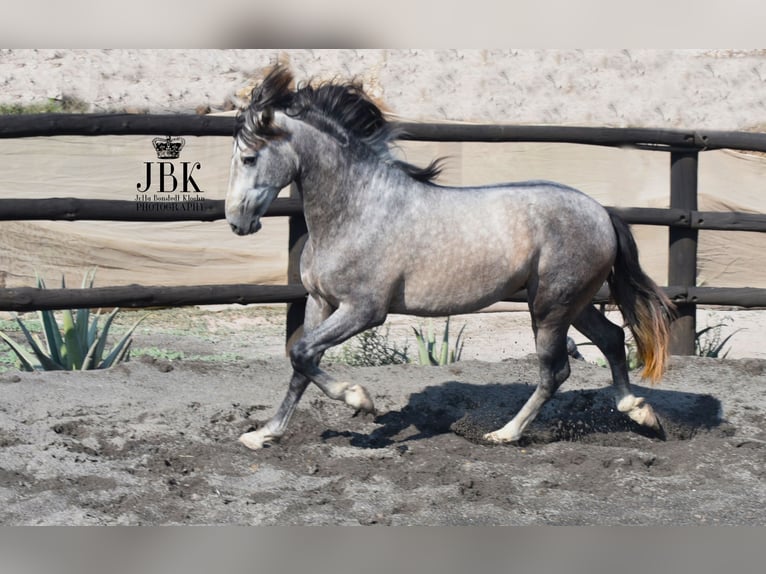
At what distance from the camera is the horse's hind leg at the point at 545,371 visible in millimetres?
5489

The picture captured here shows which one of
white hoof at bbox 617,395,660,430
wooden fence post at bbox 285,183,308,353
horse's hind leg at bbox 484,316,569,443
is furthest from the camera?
wooden fence post at bbox 285,183,308,353

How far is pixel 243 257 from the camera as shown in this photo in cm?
1071

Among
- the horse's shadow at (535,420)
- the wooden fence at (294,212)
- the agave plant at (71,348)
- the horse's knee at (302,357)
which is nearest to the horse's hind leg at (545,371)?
the horse's shadow at (535,420)

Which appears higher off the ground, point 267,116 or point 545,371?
point 267,116

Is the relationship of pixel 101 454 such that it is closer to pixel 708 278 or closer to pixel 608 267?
pixel 608 267

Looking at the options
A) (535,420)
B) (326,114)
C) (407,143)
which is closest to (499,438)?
(535,420)

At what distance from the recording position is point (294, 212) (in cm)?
686

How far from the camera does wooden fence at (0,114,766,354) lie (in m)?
6.42

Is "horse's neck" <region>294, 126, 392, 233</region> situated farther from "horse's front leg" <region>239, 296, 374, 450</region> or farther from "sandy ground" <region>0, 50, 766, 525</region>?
"sandy ground" <region>0, 50, 766, 525</region>

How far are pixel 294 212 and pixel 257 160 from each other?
74.1 inches

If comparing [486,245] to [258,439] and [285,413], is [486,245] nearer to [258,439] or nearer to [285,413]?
[285,413]

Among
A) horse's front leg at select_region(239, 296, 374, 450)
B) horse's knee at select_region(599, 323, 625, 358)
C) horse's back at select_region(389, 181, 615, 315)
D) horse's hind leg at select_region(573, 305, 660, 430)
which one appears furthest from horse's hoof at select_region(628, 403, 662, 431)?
horse's front leg at select_region(239, 296, 374, 450)

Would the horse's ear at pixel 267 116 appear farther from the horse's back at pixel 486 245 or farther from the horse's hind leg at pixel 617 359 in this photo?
the horse's hind leg at pixel 617 359

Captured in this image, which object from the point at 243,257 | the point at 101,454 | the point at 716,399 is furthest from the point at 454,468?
the point at 243,257
